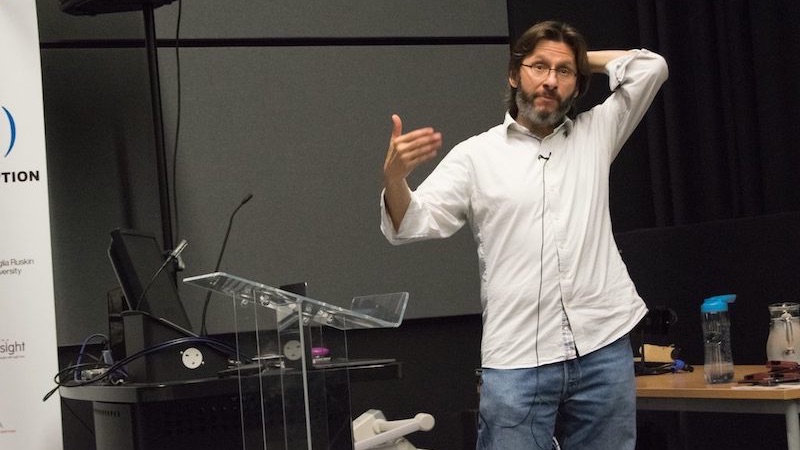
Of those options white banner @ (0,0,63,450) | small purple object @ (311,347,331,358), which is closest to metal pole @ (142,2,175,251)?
white banner @ (0,0,63,450)

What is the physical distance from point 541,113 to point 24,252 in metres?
1.87

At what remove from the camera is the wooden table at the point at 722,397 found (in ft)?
7.94

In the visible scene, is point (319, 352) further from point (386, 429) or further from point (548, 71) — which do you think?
point (386, 429)

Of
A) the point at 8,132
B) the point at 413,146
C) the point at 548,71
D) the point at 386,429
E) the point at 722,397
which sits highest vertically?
the point at 8,132

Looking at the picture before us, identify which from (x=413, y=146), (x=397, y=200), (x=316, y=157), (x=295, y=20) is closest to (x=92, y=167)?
(x=316, y=157)

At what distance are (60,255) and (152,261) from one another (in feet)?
2.76

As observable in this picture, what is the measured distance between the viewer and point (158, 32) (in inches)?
146

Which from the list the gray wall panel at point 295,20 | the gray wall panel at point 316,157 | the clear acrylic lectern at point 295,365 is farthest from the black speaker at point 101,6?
the clear acrylic lectern at point 295,365

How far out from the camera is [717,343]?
2.77 metres

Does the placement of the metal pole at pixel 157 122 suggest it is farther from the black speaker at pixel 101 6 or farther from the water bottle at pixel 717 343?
the water bottle at pixel 717 343

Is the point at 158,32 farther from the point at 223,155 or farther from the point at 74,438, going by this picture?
the point at 74,438

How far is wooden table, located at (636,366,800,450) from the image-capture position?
2420 mm

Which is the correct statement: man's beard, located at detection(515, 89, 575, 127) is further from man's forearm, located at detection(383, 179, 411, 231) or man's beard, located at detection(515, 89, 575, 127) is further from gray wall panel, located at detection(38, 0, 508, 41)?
gray wall panel, located at detection(38, 0, 508, 41)

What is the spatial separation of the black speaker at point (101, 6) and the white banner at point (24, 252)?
0.12m
